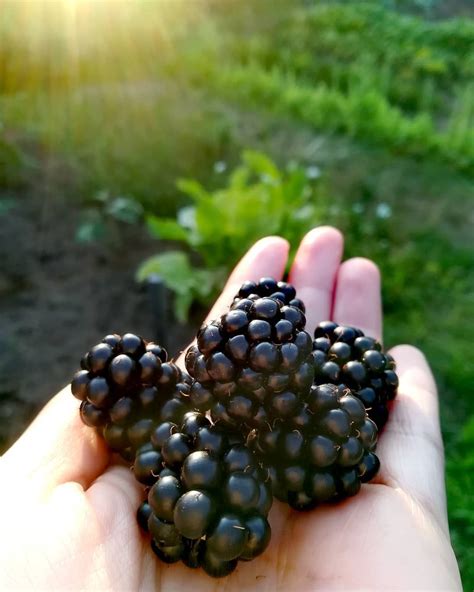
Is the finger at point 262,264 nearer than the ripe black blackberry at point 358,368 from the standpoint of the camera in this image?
No

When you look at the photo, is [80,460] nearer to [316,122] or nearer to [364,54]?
[316,122]

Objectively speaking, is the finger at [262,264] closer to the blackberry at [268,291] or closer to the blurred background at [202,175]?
the blackberry at [268,291]

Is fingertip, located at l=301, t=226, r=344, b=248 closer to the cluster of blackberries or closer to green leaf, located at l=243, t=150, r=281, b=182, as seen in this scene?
the cluster of blackberries

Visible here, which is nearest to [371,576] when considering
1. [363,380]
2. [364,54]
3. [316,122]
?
[363,380]

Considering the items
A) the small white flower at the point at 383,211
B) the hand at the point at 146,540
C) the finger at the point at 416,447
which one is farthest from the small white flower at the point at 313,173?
the hand at the point at 146,540

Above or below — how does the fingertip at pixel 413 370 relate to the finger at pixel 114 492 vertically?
below

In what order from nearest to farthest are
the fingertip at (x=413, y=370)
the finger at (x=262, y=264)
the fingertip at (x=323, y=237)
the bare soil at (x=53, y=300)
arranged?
the fingertip at (x=413, y=370), the finger at (x=262, y=264), the fingertip at (x=323, y=237), the bare soil at (x=53, y=300)

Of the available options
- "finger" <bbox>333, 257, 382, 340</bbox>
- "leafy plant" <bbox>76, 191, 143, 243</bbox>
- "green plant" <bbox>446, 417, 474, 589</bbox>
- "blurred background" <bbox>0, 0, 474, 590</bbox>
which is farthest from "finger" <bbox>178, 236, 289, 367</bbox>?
"leafy plant" <bbox>76, 191, 143, 243</bbox>

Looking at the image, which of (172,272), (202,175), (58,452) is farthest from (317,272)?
(202,175)
